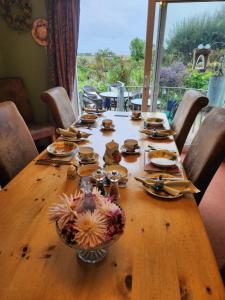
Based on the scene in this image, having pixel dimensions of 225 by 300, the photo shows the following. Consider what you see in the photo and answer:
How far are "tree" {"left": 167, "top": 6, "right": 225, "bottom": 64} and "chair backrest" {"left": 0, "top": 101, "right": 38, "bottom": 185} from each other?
7.63ft

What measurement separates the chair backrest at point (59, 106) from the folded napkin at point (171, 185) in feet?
3.77

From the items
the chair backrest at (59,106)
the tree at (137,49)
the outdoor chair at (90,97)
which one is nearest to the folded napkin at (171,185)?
the chair backrest at (59,106)

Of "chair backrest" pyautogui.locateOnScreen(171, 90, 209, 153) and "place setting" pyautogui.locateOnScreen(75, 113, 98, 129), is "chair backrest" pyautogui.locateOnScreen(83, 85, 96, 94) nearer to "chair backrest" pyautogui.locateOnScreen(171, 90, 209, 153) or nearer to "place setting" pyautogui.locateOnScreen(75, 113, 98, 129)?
"place setting" pyautogui.locateOnScreen(75, 113, 98, 129)

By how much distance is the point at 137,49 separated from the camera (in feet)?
10.2

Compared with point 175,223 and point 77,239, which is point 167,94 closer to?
point 175,223

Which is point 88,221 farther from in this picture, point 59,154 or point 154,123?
point 154,123

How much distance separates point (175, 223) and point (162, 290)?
27 cm

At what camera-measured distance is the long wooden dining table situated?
58 cm

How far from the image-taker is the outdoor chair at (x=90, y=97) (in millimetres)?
3641

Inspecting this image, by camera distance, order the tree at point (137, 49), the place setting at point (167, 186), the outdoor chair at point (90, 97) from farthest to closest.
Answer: the outdoor chair at point (90, 97) < the tree at point (137, 49) < the place setting at point (167, 186)

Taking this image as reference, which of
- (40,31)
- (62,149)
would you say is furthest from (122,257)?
(40,31)

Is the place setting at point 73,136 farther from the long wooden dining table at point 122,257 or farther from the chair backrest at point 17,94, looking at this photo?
the chair backrest at point 17,94

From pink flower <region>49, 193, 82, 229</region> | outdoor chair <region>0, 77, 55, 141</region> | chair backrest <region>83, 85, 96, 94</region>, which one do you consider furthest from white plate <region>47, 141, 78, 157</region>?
chair backrest <region>83, 85, 96, 94</region>

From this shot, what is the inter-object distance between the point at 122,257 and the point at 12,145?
0.95 metres
